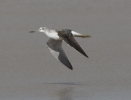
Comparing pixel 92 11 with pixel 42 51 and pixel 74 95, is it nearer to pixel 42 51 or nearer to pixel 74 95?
pixel 42 51

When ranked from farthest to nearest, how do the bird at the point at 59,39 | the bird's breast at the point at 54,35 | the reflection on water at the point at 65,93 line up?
the bird's breast at the point at 54,35 → the bird at the point at 59,39 → the reflection on water at the point at 65,93

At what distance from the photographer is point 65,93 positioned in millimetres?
7164

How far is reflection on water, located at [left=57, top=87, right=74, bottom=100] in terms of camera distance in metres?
6.96

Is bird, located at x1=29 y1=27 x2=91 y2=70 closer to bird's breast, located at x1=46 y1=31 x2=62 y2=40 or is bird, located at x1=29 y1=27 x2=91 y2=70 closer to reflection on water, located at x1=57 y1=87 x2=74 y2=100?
bird's breast, located at x1=46 y1=31 x2=62 y2=40

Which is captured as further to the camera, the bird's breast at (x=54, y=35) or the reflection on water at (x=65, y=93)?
the bird's breast at (x=54, y=35)

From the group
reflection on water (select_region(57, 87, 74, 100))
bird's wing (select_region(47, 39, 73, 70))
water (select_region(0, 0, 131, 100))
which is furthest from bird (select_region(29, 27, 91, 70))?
reflection on water (select_region(57, 87, 74, 100))

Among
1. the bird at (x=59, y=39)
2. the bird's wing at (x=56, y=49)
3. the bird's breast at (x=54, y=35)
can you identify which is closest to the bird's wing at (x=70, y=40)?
the bird at (x=59, y=39)

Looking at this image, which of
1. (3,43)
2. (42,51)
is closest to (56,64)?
(42,51)

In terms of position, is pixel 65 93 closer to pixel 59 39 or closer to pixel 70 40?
pixel 70 40

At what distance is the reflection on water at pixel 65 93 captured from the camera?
6.96m

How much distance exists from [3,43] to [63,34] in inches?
75.2

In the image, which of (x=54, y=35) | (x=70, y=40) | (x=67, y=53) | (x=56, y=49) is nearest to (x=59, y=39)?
(x=54, y=35)

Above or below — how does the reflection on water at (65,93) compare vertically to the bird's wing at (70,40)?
below

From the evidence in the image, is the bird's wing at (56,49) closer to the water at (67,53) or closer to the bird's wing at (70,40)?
the water at (67,53)
